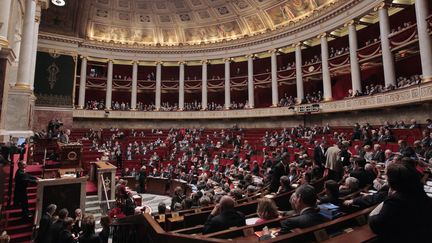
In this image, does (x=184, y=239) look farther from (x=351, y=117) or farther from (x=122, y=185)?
(x=351, y=117)

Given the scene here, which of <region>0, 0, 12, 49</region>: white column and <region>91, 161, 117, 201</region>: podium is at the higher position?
<region>0, 0, 12, 49</region>: white column

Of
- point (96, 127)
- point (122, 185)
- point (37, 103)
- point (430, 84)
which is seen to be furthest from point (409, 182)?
point (96, 127)

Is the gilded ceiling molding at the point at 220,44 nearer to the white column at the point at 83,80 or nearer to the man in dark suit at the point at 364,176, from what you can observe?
the white column at the point at 83,80

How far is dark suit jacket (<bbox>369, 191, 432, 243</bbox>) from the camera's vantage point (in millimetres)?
1597

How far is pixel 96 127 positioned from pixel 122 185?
61.4ft

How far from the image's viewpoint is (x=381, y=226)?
5.59ft

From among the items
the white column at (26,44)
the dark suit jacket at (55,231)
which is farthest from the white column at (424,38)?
the white column at (26,44)

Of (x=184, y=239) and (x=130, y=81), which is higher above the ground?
(x=130, y=81)

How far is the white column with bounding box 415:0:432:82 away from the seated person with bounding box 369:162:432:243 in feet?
40.9

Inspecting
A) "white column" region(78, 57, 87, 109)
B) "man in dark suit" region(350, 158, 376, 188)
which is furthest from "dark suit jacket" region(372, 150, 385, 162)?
"white column" region(78, 57, 87, 109)

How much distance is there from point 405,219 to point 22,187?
741cm

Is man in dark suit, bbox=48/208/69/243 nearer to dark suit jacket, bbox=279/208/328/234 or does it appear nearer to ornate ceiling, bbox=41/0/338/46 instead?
dark suit jacket, bbox=279/208/328/234

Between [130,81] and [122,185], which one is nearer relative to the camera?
[122,185]

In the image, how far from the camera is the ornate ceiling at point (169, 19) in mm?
21344
